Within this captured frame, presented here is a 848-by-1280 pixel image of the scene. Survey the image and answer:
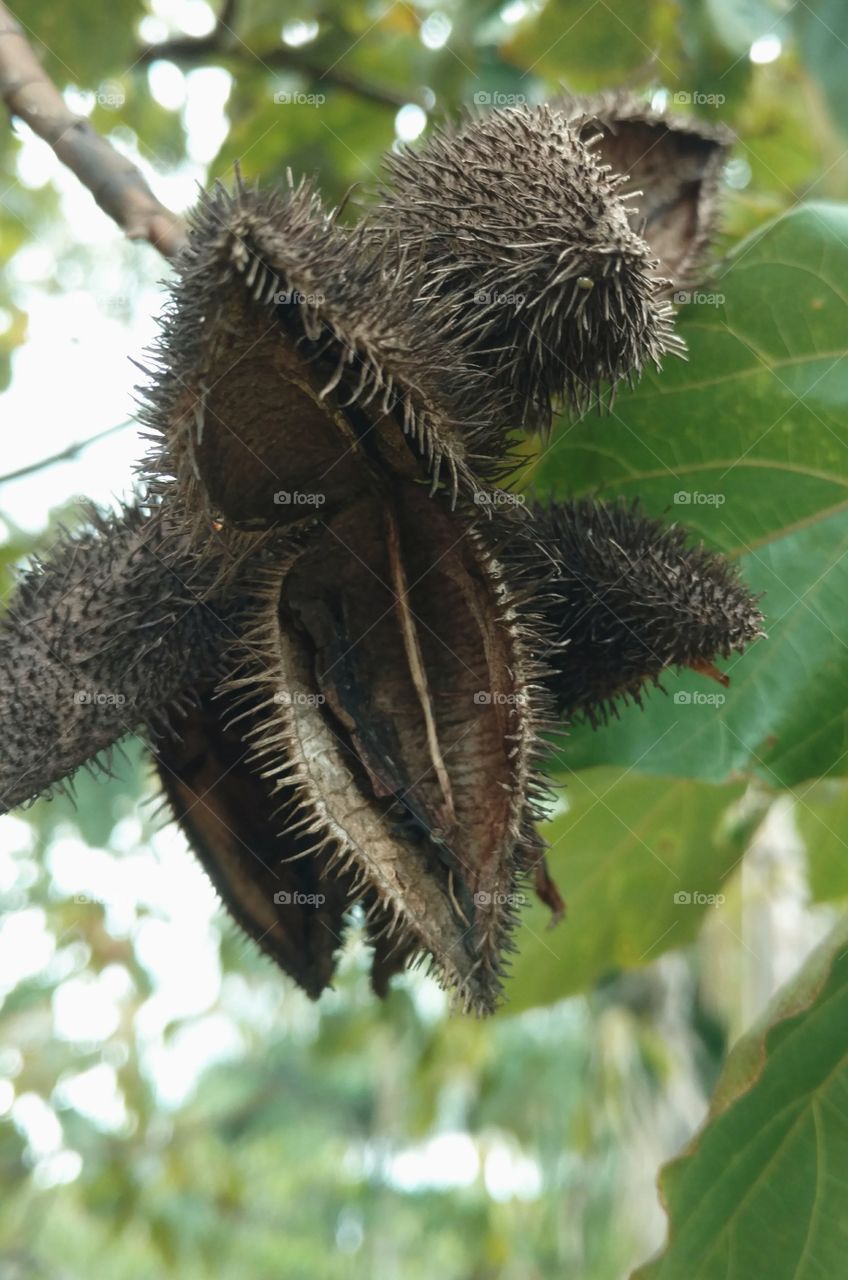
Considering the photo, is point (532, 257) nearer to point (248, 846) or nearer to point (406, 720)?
point (406, 720)

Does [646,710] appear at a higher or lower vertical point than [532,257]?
lower

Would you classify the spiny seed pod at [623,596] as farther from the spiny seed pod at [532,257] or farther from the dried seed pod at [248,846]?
the dried seed pod at [248,846]

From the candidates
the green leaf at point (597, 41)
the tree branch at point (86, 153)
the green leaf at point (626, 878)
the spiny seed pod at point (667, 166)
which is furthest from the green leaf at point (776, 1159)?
the green leaf at point (597, 41)

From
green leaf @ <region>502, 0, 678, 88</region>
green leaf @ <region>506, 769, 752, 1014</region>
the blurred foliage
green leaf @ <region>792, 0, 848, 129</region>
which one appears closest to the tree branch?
the blurred foliage

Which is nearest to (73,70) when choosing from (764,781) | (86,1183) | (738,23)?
(738,23)

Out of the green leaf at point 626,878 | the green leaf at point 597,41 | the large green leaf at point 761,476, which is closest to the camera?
the large green leaf at point 761,476

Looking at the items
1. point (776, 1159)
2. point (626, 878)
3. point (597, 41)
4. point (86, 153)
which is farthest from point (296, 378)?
point (597, 41)
